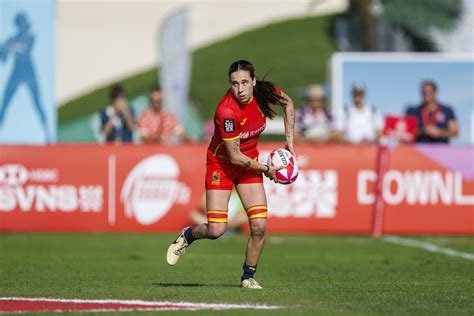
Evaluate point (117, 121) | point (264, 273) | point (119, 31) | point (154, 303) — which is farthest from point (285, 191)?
point (119, 31)

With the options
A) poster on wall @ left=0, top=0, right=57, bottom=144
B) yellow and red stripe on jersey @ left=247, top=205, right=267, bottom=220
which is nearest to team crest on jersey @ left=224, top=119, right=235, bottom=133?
yellow and red stripe on jersey @ left=247, top=205, right=267, bottom=220

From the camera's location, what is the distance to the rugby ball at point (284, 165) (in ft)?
39.3

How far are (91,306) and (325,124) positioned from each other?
11641 mm

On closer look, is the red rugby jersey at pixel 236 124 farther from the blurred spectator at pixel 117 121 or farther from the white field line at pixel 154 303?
the blurred spectator at pixel 117 121

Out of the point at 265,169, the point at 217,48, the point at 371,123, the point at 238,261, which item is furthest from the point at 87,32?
the point at 265,169

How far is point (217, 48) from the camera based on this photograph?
47.7 meters

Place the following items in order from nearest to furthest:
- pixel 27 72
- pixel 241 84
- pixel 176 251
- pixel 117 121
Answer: pixel 241 84 < pixel 176 251 < pixel 117 121 < pixel 27 72

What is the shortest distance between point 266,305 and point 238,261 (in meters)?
5.14

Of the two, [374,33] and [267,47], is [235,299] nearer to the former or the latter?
[374,33]

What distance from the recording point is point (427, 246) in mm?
18672

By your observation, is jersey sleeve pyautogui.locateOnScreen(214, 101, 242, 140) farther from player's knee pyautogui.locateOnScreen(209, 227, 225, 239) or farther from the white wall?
the white wall

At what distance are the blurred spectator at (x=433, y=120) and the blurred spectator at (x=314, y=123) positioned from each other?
1661 millimetres

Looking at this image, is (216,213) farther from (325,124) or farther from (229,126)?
(325,124)

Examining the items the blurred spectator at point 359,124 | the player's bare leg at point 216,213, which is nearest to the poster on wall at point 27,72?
the blurred spectator at point 359,124
